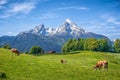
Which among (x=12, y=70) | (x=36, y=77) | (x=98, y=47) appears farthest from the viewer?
(x=98, y=47)

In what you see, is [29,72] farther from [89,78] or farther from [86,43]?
[86,43]

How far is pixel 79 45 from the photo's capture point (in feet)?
619

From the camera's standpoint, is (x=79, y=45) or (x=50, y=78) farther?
(x=79, y=45)

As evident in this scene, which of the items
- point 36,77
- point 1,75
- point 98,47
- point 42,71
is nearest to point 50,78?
point 36,77

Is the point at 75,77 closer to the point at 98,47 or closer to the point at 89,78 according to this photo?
the point at 89,78

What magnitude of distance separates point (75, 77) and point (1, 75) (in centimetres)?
1229

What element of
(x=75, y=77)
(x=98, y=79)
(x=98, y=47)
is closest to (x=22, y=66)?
(x=75, y=77)

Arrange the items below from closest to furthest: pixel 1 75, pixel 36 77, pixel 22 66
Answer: pixel 1 75
pixel 36 77
pixel 22 66

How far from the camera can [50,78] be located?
126 feet

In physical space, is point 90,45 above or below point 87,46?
above

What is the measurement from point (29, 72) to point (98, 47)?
141395 mm

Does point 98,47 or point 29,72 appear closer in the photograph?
point 29,72

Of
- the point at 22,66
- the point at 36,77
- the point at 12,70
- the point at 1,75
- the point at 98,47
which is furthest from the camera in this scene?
the point at 98,47

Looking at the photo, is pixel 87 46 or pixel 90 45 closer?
pixel 90 45
